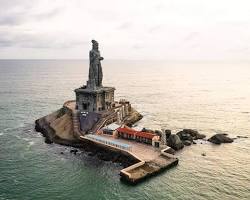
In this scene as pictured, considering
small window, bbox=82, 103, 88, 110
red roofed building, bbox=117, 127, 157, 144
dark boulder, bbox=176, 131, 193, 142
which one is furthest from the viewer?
small window, bbox=82, 103, 88, 110

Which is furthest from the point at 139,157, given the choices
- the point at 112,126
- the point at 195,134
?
the point at 195,134

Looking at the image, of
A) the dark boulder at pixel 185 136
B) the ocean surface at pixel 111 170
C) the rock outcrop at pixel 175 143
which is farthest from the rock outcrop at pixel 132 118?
the rock outcrop at pixel 175 143

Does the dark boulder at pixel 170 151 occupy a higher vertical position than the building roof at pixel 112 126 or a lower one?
lower

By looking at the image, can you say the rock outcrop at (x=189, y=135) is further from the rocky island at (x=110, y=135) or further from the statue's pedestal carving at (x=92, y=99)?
the statue's pedestal carving at (x=92, y=99)

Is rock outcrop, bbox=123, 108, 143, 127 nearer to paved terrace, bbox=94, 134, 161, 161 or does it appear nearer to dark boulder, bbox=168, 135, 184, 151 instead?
paved terrace, bbox=94, 134, 161, 161

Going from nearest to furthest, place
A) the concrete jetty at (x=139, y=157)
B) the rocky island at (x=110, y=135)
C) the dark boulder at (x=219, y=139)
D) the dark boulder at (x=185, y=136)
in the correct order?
1. the concrete jetty at (x=139, y=157)
2. the rocky island at (x=110, y=135)
3. the dark boulder at (x=219, y=139)
4. the dark boulder at (x=185, y=136)

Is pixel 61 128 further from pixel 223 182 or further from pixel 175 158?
pixel 223 182

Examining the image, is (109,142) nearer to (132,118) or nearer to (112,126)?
(112,126)

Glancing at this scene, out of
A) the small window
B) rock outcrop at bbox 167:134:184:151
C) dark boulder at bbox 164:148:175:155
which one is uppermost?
the small window

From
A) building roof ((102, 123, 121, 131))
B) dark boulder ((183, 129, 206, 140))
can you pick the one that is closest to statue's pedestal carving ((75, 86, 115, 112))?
building roof ((102, 123, 121, 131))
